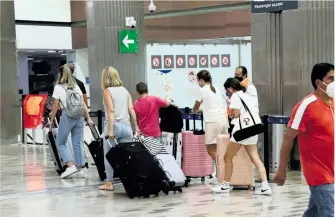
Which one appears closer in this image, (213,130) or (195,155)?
(213,130)

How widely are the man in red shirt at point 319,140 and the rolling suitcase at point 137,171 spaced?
11.4ft

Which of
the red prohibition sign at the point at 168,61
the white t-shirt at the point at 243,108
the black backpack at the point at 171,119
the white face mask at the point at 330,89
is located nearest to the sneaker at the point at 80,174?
the black backpack at the point at 171,119

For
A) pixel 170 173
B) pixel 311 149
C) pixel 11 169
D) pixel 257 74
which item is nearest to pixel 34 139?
pixel 11 169

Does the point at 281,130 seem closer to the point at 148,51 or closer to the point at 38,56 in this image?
the point at 148,51

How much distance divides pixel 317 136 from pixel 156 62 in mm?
14523

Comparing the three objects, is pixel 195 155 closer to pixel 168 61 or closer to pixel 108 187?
pixel 108 187

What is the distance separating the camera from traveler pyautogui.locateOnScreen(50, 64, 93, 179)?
984 cm

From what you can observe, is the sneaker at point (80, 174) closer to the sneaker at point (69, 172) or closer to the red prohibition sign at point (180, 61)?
the sneaker at point (69, 172)

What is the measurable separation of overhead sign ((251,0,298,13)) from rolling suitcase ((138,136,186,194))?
274 cm

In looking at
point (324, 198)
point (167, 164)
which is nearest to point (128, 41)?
point (167, 164)

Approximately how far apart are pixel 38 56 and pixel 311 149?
1947 centimetres

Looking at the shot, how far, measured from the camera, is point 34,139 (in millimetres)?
15805

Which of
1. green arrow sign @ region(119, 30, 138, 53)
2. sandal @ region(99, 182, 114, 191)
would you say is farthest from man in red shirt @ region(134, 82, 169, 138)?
green arrow sign @ region(119, 30, 138, 53)

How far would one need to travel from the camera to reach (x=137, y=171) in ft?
26.2
